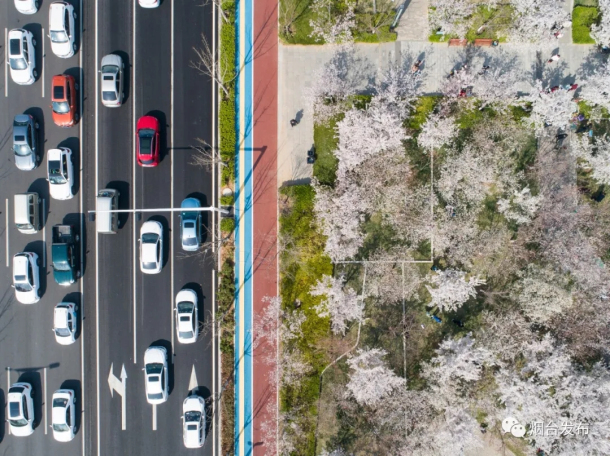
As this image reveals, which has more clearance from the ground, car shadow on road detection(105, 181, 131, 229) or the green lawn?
the green lawn

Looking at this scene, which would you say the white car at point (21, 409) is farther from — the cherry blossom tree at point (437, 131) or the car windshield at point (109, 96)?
the cherry blossom tree at point (437, 131)

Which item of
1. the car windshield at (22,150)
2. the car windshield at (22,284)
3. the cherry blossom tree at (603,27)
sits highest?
the cherry blossom tree at (603,27)

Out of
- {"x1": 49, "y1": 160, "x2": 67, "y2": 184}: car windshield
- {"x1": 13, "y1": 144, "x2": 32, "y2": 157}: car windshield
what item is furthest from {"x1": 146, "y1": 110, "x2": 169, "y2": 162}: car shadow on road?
{"x1": 13, "y1": 144, "x2": 32, "y2": 157}: car windshield

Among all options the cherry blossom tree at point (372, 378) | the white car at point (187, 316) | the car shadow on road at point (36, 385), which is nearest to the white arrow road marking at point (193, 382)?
the white car at point (187, 316)

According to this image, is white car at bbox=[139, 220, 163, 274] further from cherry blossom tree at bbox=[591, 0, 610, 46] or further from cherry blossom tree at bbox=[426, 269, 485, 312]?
cherry blossom tree at bbox=[591, 0, 610, 46]

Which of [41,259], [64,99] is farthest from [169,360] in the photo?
[64,99]

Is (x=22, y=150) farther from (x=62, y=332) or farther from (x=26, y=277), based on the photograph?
(x=62, y=332)
